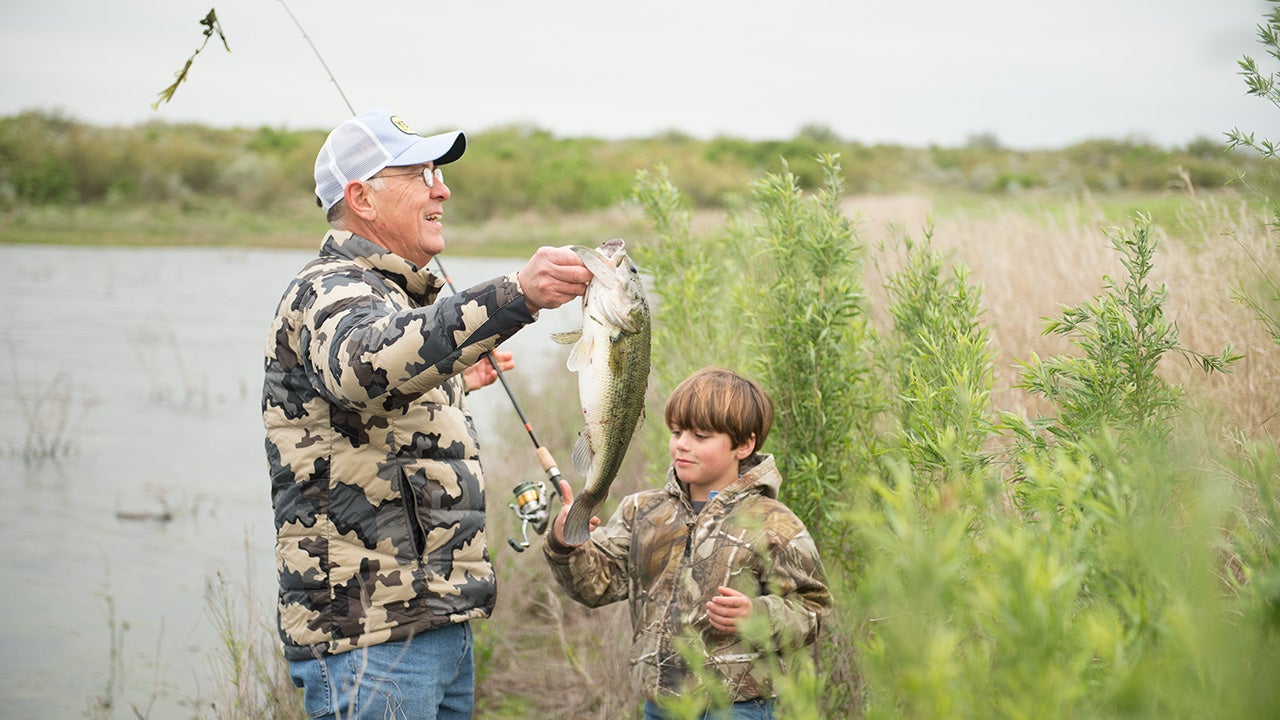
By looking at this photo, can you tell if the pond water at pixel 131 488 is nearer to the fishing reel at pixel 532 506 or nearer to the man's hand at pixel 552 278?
the fishing reel at pixel 532 506

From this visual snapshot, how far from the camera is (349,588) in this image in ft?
9.62

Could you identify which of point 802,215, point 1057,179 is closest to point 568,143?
point 1057,179

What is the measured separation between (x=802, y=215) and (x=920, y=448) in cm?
170

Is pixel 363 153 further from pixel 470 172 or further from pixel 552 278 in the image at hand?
pixel 470 172

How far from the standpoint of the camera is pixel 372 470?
2902 millimetres

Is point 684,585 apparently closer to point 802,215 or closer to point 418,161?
point 418,161

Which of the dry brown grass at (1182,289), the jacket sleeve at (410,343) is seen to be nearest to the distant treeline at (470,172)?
the dry brown grass at (1182,289)

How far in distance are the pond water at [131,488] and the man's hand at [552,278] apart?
108 inches

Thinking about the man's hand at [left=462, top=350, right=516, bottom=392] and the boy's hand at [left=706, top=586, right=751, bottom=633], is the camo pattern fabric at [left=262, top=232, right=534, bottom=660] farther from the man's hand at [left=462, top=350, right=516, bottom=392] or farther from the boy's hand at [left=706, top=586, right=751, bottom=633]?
the man's hand at [left=462, top=350, right=516, bottom=392]

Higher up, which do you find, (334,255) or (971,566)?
(334,255)

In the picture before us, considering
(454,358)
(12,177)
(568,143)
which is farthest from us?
(568,143)

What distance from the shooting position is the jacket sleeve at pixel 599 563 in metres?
3.46

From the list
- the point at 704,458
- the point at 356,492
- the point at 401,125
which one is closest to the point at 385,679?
the point at 356,492

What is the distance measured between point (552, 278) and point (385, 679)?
1282 millimetres
